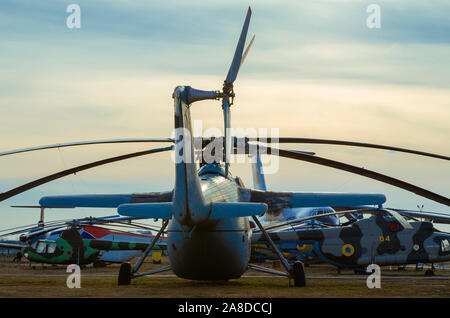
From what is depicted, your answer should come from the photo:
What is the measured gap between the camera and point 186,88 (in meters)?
14.2

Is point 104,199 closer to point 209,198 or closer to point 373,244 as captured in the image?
point 209,198

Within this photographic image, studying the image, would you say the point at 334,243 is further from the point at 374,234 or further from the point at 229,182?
the point at 229,182

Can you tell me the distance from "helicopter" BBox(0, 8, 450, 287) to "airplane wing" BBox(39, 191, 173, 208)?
0.03 metres

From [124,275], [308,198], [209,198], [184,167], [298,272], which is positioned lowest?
[124,275]

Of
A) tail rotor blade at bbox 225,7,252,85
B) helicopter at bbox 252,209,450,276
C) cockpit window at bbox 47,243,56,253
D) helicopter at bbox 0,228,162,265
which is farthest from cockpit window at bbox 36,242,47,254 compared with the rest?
tail rotor blade at bbox 225,7,252,85

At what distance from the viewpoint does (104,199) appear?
20.3 meters

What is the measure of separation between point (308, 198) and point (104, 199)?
736 centimetres

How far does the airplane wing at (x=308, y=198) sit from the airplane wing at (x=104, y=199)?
3215mm

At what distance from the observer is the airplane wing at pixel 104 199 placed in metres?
20.3

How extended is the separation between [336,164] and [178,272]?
6.14 metres

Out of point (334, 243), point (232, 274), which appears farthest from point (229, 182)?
point (334, 243)

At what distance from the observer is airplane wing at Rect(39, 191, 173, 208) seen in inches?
798

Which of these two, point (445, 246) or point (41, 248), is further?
point (41, 248)

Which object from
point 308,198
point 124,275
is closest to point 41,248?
point 124,275
